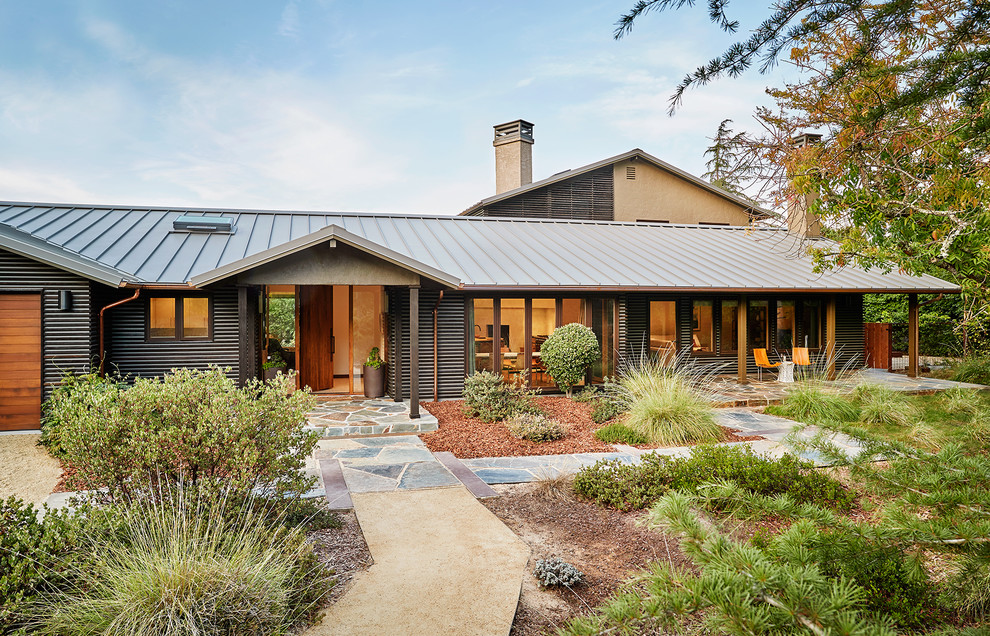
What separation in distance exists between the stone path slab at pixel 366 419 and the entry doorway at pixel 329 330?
5.29 ft

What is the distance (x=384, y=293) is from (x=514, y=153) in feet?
28.8

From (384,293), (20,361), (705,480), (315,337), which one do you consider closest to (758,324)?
(384,293)

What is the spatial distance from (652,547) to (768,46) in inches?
135

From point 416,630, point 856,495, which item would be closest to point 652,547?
point 416,630

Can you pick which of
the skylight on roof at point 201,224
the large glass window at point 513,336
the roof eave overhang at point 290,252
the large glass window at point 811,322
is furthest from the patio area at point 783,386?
the skylight on roof at point 201,224

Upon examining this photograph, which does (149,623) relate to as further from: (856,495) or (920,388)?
(920,388)

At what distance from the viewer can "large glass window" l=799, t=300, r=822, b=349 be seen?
14.9m

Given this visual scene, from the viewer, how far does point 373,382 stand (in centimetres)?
1116

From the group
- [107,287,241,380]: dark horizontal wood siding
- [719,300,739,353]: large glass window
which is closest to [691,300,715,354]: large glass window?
[719,300,739,353]: large glass window

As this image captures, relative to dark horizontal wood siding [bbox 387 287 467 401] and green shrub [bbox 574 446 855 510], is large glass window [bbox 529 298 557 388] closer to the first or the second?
dark horizontal wood siding [bbox 387 287 467 401]

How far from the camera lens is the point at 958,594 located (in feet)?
7.42

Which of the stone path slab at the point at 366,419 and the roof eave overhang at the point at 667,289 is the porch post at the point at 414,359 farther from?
the roof eave overhang at the point at 667,289

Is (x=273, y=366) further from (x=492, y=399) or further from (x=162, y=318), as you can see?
(x=492, y=399)

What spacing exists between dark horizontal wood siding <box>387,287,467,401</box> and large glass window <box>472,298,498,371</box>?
1.05 feet
